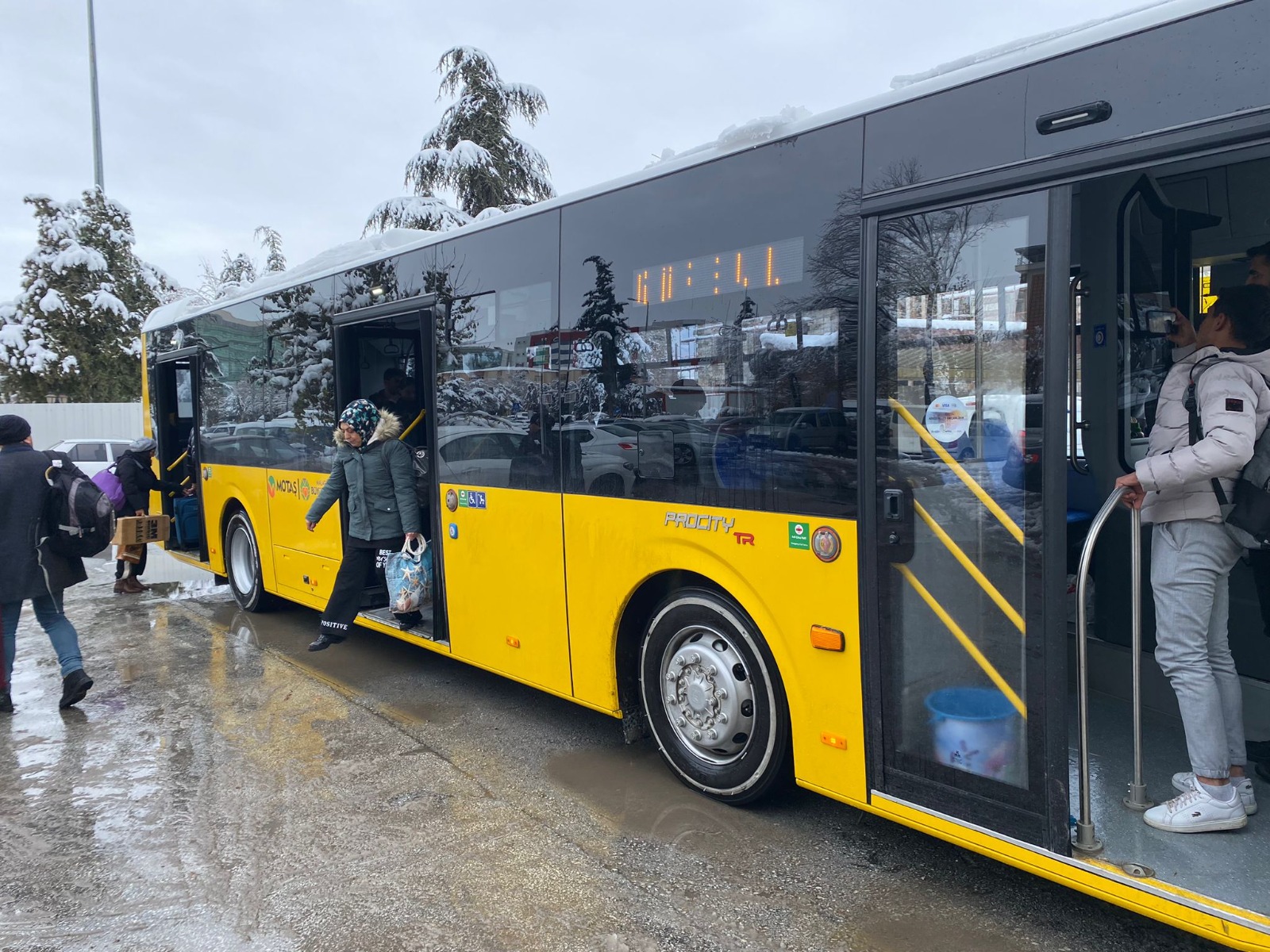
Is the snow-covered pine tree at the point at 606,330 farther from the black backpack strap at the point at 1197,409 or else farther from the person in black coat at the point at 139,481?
the person in black coat at the point at 139,481

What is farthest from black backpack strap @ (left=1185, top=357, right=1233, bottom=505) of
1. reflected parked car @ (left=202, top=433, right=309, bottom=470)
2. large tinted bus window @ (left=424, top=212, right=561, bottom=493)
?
reflected parked car @ (left=202, top=433, right=309, bottom=470)

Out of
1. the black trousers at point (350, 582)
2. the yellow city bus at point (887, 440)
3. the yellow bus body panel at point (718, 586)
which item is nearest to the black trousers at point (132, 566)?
the yellow bus body panel at point (718, 586)

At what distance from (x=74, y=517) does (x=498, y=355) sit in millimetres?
3178

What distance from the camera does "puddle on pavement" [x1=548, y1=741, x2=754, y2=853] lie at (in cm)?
397

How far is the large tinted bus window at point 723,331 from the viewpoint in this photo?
3.54m

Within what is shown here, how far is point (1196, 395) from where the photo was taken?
328 cm

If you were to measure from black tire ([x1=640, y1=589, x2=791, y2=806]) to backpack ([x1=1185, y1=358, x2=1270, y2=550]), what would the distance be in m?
1.82

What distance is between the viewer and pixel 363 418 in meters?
6.34

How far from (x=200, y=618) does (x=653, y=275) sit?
6.75 meters

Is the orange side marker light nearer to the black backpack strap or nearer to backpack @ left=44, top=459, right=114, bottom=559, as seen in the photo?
the black backpack strap

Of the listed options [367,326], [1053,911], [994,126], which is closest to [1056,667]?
[1053,911]

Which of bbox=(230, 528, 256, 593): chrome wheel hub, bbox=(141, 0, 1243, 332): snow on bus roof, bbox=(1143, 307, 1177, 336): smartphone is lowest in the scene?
bbox=(230, 528, 256, 593): chrome wheel hub

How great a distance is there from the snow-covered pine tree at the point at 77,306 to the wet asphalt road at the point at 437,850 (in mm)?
22917

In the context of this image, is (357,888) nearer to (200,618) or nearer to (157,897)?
(157,897)
